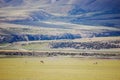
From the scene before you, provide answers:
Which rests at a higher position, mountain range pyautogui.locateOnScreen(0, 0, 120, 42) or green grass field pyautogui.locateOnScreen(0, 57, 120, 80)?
mountain range pyautogui.locateOnScreen(0, 0, 120, 42)

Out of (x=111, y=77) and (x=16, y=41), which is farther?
(x=16, y=41)

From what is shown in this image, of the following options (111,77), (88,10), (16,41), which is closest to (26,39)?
(16,41)

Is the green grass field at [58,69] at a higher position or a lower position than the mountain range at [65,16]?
lower

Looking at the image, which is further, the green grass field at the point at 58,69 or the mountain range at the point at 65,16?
the mountain range at the point at 65,16

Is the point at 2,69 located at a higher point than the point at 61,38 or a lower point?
lower

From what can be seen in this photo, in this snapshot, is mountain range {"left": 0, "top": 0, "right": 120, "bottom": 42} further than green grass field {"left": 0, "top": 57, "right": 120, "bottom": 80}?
Yes

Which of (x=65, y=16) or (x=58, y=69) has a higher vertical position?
(x=65, y=16)

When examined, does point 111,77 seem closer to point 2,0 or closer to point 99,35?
point 99,35

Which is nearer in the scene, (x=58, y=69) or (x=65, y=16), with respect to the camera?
(x=58, y=69)
